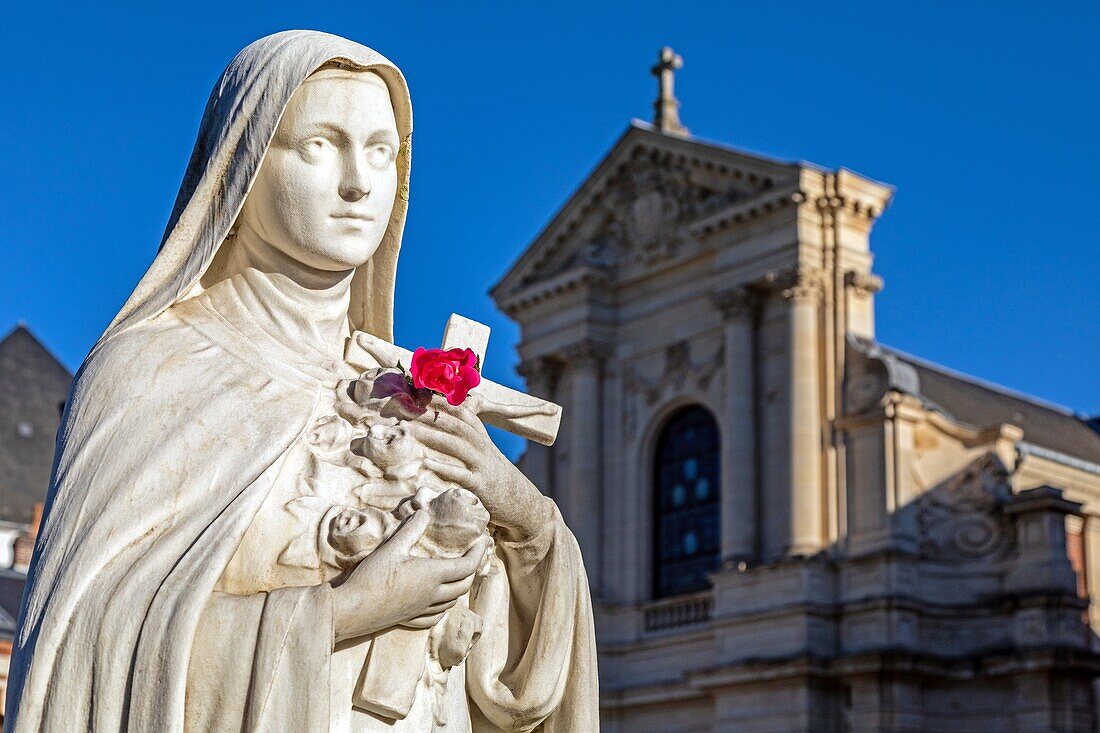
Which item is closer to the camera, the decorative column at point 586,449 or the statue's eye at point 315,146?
the statue's eye at point 315,146

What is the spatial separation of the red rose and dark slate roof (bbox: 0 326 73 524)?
39.9 m

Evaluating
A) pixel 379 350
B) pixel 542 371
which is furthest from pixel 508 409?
pixel 542 371

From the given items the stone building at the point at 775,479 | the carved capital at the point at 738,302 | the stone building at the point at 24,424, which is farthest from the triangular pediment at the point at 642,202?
the stone building at the point at 24,424

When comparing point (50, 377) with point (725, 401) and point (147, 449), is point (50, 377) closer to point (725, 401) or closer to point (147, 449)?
point (725, 401)

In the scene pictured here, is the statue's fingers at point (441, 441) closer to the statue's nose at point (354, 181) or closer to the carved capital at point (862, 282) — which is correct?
the statue's nose at point (354, 181)

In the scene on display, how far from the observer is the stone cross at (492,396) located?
263 centimetres

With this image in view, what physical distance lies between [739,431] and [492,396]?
81.1 ft

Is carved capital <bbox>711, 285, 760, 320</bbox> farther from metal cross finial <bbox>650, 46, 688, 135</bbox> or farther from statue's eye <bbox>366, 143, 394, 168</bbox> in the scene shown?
statue's eye <bbox>366, 143, 394, 168</bbox>

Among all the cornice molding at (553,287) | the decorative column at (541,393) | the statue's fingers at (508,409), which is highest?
the cornice molding at (553,287)

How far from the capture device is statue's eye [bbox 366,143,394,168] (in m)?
2.56

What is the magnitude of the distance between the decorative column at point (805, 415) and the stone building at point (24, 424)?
18937mm

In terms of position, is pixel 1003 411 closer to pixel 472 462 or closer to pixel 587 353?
pixel 587 353

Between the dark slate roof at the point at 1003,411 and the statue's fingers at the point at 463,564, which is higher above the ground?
the dark slate roof at the point at 1003,411

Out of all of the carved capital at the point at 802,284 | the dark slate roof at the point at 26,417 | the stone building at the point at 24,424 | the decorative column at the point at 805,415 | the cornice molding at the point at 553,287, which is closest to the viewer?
the decorative column at the point at 805,415
